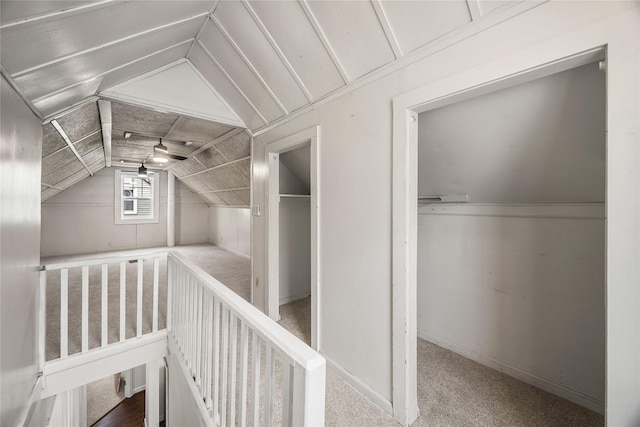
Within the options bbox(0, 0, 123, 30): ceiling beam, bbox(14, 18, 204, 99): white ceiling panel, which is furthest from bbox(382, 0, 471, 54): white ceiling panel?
bbox(14, 18, 204, 99): white ceiling panel

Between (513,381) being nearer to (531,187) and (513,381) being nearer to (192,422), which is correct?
(531,187)

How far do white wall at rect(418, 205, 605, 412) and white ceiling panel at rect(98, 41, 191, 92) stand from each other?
256 centimetres

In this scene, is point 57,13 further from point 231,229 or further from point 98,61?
point 231,229

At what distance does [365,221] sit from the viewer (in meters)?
1.58

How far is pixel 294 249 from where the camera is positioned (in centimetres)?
A: 328

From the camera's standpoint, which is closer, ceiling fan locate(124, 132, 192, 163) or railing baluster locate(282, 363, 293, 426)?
railing baluster locate(282, 363, 293, 426)

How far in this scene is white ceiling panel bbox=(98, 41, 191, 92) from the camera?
5.90 ft

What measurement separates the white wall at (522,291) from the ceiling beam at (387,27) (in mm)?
1301

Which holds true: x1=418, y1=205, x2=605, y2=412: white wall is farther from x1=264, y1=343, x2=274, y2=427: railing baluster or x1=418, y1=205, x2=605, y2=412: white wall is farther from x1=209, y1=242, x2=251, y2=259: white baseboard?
x1=209, y1=242, x2=251, y2=259: white baseboard

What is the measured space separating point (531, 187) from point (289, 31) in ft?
6.17

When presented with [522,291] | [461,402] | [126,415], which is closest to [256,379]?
[461,402]

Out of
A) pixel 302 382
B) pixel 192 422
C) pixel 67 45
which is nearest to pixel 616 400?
pixel 302 382

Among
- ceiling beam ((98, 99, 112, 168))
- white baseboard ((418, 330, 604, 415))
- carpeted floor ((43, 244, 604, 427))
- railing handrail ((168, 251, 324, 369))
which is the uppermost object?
ceiling beam ((98, 99, 112, 168))

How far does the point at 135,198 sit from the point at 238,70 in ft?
19.5
